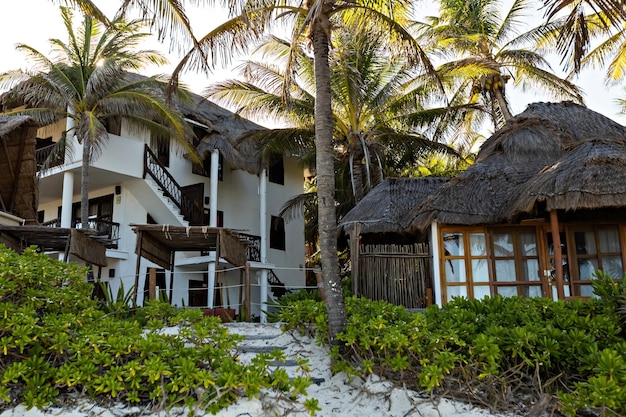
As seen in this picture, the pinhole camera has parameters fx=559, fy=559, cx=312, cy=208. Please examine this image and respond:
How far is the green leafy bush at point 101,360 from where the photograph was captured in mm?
5191

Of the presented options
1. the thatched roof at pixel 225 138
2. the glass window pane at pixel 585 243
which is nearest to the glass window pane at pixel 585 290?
the glass window pane at pixel 585 243

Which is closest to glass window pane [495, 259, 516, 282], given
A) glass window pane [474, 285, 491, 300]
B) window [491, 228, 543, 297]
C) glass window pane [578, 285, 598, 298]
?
window [491, 228, 543, 297]

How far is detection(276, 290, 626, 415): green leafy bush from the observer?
18.3 feet

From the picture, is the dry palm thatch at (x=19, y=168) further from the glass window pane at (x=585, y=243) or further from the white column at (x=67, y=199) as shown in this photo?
the glass window pane at (x=585, y=243)

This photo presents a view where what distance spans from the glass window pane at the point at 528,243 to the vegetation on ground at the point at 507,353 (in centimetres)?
486

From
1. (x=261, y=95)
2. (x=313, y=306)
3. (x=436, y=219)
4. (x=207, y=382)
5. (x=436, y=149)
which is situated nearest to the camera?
(x=207, y=382)

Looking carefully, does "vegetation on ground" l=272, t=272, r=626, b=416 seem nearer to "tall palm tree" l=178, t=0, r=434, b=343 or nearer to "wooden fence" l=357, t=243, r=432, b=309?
"tall palm tree" l=178, t=0, r=434, b=343

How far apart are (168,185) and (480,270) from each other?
34.6ft

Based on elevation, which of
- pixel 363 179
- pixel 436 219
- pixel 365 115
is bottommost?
pixel 436 219

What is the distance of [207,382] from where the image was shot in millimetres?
5129

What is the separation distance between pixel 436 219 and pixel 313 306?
4.22 metres

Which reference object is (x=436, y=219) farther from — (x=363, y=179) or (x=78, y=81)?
(x=78, y=81)

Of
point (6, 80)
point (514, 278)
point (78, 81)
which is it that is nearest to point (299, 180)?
point (78, 81)

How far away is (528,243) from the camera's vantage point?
37.6 ft
